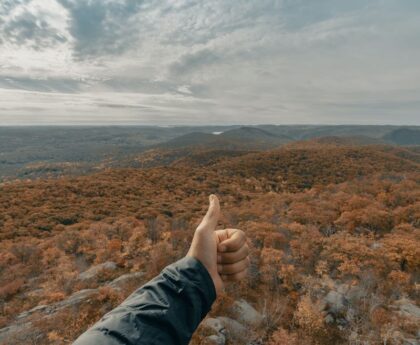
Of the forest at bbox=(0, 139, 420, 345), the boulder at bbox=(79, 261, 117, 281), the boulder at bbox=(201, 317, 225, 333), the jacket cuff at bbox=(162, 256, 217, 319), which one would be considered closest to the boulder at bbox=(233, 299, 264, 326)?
the forest at bbox=(0, 139, 420, 345)

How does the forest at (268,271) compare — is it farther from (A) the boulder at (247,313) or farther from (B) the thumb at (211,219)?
A: (B) the thumb at (211,219)

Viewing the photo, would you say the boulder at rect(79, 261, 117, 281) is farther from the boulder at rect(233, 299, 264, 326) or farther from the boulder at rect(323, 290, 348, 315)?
the boulder at rect(323, 290, 348, 315)

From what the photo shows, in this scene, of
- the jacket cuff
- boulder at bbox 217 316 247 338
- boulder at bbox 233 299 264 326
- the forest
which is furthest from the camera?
boulder at bbox 233 299 264 326

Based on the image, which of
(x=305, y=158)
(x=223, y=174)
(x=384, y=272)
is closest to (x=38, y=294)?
(x=384, y=272)

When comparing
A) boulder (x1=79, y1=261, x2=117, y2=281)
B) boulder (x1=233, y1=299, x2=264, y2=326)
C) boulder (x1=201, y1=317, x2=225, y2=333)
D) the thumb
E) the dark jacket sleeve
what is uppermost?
the thumb

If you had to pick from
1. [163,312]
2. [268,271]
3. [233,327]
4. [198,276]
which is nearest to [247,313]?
[233,327]

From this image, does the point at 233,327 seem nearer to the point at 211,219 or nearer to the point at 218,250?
the point at 218,250
